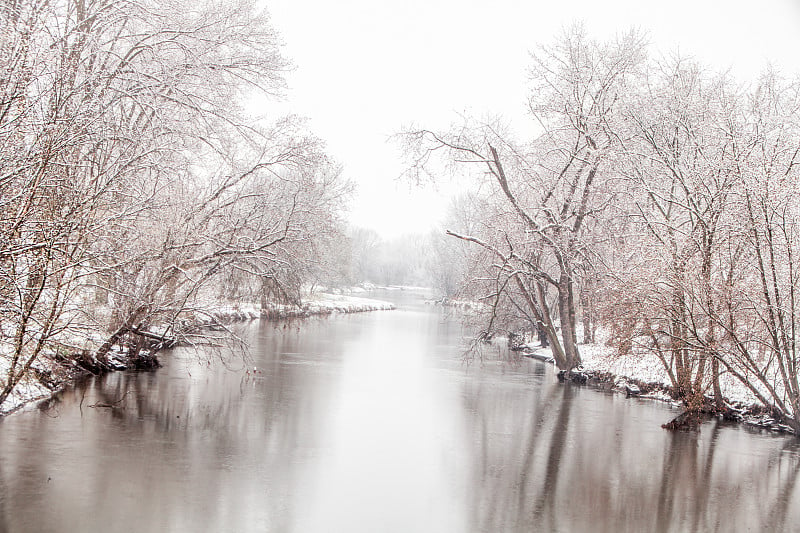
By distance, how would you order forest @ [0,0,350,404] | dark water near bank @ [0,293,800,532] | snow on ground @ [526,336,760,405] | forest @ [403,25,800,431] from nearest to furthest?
1. forest @ [0,0,350,404]
2. dark water near bank @ [0,293,800,532]
3. forest @ [403,25,800,431]
4. snow on ground @ [526,336,760,405]

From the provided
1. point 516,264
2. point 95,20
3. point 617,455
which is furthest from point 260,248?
point 617,455

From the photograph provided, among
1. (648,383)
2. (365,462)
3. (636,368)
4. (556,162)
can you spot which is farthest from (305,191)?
(636,368)

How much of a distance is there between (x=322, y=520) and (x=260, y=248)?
36.2 feet

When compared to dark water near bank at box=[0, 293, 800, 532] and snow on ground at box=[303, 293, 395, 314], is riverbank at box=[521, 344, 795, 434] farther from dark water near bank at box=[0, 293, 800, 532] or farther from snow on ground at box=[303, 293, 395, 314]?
snow on ground at box=[303, 293, 395, 314]

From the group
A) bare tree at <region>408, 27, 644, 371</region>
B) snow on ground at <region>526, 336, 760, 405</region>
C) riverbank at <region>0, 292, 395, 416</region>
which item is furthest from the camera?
bare tree at <region>408, 27, 644, 371</region>

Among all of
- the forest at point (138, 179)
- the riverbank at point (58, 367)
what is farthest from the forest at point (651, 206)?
the riverbank at point (58, 367)

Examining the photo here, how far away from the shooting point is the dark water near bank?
8277mm

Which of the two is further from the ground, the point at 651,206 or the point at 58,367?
the point at 651,206

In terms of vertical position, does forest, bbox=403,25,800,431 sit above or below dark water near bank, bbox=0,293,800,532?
above

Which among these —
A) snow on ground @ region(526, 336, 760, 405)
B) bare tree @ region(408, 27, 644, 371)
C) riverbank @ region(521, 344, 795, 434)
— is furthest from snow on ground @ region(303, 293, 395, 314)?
bare tree @ region(408, 27, 644, 371)

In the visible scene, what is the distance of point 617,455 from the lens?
1262 cm

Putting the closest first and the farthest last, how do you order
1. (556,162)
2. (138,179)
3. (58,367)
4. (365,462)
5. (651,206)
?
(365,462), (58,367), (138,179), (651,206), (556,162)

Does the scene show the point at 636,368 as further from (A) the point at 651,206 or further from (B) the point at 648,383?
(A) the point at 651,206

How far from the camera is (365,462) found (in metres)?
11.2
